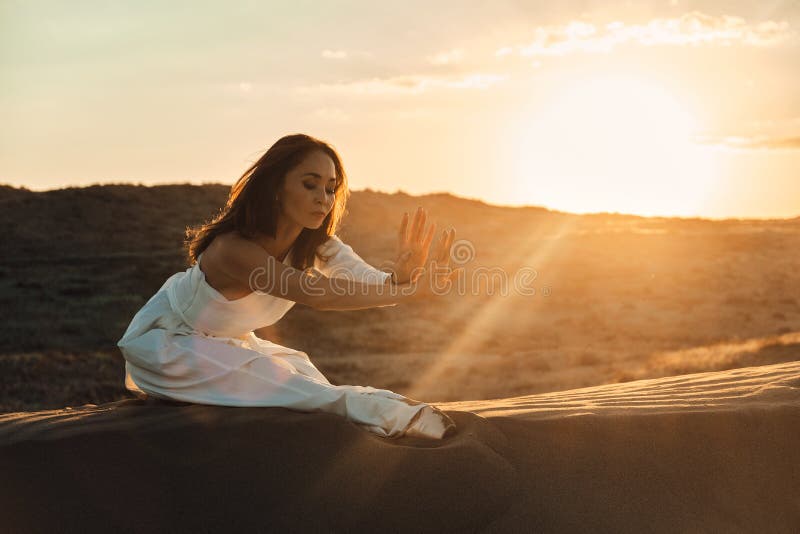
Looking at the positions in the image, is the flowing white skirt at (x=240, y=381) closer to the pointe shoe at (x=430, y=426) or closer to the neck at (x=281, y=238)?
the pointe shoe at (x=430, y=426)

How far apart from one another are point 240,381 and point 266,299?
491 mm

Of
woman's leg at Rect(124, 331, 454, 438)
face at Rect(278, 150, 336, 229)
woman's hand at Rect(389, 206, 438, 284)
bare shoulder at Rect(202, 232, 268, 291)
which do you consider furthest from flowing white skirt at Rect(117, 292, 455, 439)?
face at Rect(278, 150, 336, 229)

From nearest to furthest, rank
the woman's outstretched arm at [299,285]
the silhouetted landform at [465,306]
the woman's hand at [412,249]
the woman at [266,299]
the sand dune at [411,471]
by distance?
1. the sand dune at [411,471]
2. the woman at [266,299]
3. the woman's outstretched arm at [299,285]
4. the woman's hand at [412,249]
5. the silhouetted landform at [465,306]

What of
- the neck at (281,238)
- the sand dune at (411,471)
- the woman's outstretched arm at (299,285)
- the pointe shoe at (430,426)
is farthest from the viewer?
the neck at (281,238)

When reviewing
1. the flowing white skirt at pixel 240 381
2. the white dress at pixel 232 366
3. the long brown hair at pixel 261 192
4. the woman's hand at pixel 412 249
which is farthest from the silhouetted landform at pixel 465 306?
the flowing white skirt at pixel 240 381

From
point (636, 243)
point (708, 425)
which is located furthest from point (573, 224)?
point (708, 425)

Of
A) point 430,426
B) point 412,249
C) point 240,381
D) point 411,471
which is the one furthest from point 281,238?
point 411,471

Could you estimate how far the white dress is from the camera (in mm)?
3498

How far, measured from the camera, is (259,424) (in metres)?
3.47

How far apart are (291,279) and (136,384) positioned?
42.8 inches

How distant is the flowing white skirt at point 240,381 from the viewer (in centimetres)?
347

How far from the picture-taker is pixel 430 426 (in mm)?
3434

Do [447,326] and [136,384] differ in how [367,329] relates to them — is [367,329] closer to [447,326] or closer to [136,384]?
[447,326]

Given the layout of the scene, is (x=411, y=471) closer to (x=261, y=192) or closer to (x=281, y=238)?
(x=281, y=238)
